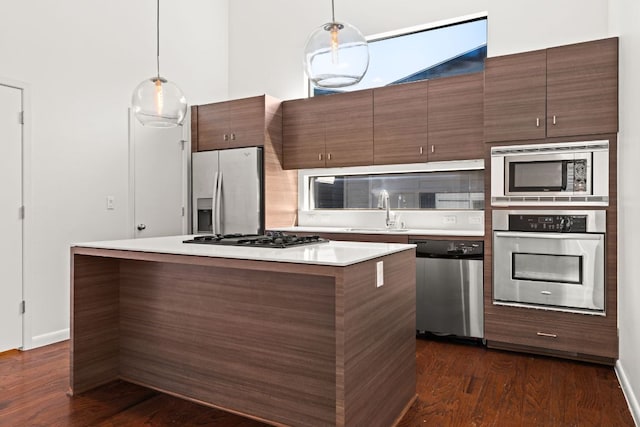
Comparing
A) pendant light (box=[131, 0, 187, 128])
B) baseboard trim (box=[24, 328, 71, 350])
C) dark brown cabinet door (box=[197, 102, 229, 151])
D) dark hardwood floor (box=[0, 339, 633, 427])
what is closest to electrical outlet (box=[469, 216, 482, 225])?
dark hardwood floor (box=[0, 339, 633, 427])

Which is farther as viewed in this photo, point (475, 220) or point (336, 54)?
point (475, 220)

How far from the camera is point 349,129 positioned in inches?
177

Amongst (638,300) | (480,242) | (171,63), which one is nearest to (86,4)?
(171,63)

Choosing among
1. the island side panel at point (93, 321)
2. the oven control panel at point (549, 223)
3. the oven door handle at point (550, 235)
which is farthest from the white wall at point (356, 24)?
the island side panel at point (93, 321)

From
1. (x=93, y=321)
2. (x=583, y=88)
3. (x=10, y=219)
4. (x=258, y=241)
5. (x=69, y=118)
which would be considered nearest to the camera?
(x=258, y=241)

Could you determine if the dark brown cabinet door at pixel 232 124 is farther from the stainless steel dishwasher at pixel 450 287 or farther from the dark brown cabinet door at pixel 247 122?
the stainless steel dishwasher at pixel 450 287

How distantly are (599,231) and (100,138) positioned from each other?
418 cm

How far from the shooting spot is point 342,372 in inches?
72.7

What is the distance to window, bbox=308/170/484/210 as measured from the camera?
4348 mm

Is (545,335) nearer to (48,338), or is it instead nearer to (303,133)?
(303,133)

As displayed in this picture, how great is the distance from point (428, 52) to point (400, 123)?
962mm

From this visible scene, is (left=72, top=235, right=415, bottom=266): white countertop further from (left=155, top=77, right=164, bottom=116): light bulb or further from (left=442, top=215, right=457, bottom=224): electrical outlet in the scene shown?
(left=442, top=215, right=457, bottom=224): electrical outlet

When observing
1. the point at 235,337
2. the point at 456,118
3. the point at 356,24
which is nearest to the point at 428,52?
the point at 356,24

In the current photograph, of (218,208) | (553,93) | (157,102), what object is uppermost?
(553,93)
